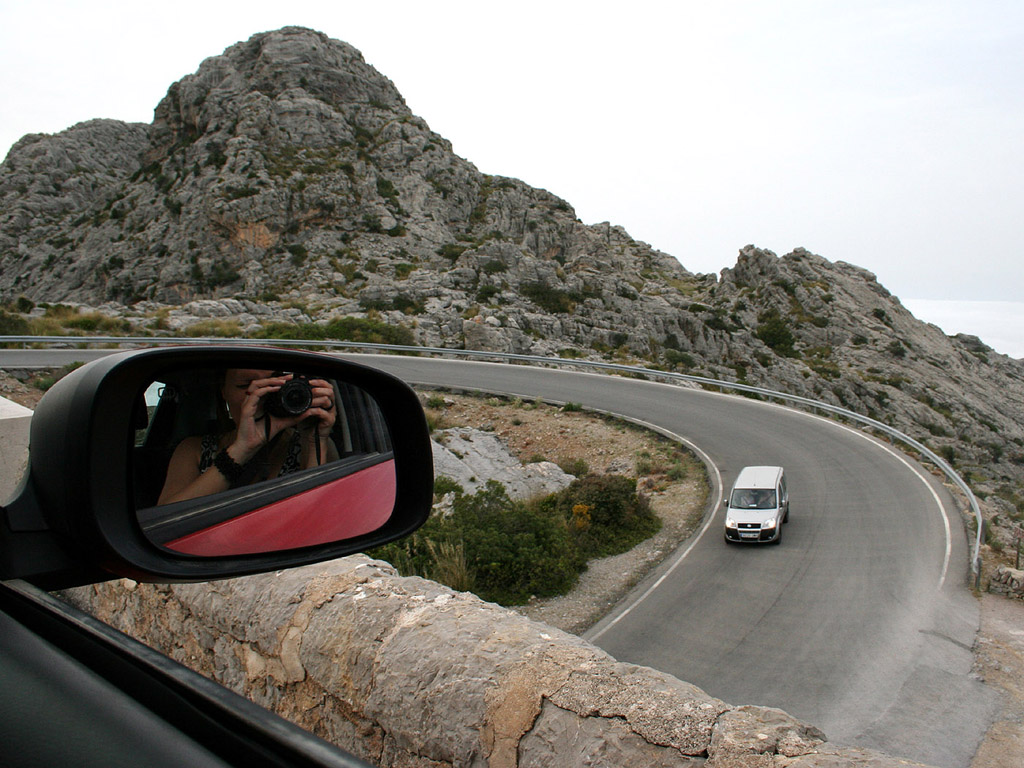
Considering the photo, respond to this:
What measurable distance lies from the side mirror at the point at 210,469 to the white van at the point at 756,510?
13.7 metres

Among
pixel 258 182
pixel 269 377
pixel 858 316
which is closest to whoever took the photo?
pixel 269 377

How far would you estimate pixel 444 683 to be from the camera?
2.72 meters

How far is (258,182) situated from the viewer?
5916 cm

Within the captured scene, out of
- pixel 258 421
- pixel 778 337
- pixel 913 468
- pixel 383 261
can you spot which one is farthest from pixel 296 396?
pixel 778 337

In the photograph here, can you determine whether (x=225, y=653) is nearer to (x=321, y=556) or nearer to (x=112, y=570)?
(x=321, y=556)

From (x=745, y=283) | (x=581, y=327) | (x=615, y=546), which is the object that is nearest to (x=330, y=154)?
(x=581, y=327)

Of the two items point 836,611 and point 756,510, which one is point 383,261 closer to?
point 756,510

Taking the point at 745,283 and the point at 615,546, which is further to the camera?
the point at 745,283

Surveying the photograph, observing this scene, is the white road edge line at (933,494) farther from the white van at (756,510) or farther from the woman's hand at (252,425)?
the woman's hand at (252,425)

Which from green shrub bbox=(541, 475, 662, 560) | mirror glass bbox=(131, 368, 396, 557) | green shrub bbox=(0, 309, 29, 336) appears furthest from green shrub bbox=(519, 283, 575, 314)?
mirror glass bbox=(131, 368, 396, 557)

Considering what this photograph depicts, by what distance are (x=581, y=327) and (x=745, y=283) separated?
34.9 metres

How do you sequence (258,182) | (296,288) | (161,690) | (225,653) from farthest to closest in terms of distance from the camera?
(258,182)
(296,288)
(225,653)
(161,690)

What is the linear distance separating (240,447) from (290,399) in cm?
27

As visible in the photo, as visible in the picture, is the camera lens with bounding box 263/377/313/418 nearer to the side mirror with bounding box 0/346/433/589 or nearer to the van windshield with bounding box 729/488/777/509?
the side mirror with bounding box 0/346/433/589
